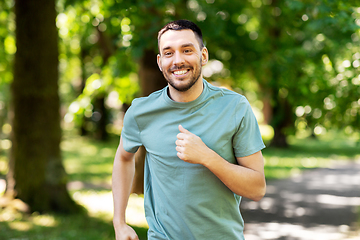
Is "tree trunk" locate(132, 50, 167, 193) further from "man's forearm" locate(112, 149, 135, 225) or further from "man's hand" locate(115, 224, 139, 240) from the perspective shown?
"man's hand" locate(115, 224, 139, 240)

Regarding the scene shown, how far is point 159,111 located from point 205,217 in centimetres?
64

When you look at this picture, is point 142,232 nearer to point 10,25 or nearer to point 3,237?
point 3,237

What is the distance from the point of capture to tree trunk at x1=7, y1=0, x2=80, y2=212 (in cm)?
760

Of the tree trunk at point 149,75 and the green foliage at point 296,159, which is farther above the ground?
the tree trunk at point 149,75

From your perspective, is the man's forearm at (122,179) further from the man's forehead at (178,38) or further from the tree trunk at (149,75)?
the tree trunk at (149,75)

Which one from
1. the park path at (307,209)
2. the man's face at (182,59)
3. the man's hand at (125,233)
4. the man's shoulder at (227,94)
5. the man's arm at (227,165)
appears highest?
the man's face at (182,59)

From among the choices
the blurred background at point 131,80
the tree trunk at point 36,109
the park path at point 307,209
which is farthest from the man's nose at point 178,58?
the tree trunk at point 36,109

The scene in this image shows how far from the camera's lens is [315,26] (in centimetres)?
528

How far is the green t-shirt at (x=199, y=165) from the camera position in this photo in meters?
A: 2.17

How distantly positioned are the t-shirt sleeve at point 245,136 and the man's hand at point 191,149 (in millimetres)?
195

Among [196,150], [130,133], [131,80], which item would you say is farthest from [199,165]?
[131,80]

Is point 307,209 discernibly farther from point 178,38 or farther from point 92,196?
point 178,38

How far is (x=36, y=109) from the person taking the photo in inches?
300

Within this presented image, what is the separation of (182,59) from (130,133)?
0.58 m
